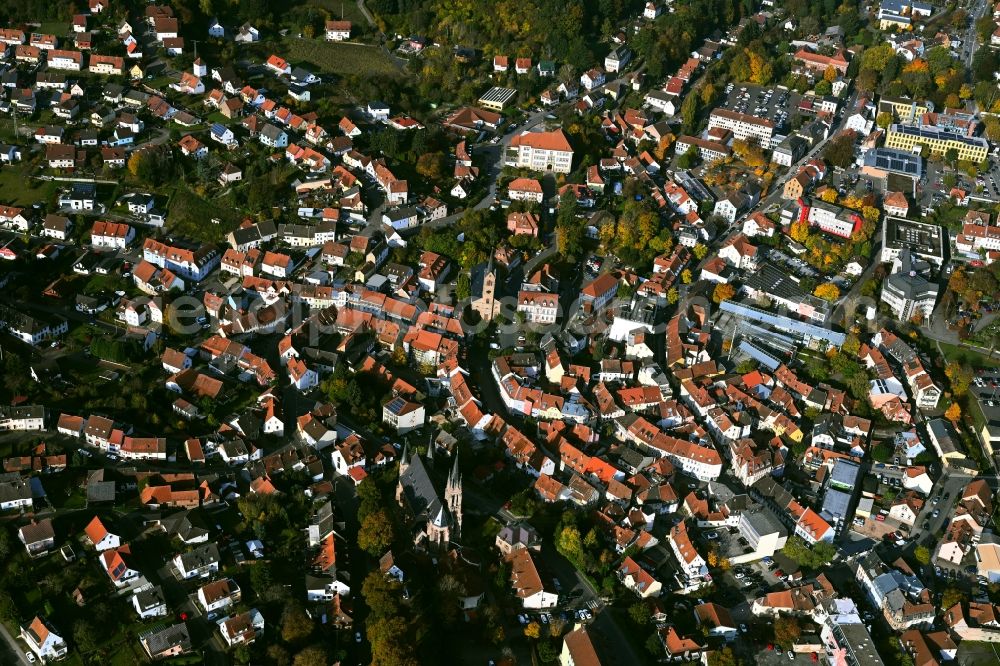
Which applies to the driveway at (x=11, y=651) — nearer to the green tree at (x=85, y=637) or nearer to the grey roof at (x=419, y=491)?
the green tree at (x=85, y=637)

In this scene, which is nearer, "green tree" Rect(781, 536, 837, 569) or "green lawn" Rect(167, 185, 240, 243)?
"green tree" Rect(781, 536, 837, 569)

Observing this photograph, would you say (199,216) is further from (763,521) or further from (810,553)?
(810,553)

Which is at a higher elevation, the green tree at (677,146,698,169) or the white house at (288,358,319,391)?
the green tree at (677,146,698,169)

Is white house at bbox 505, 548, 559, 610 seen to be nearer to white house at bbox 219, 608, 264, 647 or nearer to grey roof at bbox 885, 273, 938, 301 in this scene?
white house at bbox 219, 608, 264, 647

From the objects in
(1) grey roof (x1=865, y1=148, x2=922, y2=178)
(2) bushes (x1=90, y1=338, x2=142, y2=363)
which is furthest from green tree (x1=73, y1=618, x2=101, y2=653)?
(1) grey roof (x1=865, y1=148, x2=922, y2=178)

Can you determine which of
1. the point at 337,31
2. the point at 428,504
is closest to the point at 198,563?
the point at 428,504

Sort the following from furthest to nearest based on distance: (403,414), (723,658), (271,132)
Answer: (271,132)
(403,414)
(723,658)

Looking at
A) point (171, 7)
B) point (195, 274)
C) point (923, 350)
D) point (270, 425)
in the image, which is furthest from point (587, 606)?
point (171, 7)

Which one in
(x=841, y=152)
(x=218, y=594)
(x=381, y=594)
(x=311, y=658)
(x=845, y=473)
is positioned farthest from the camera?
(x=841, y=152)
